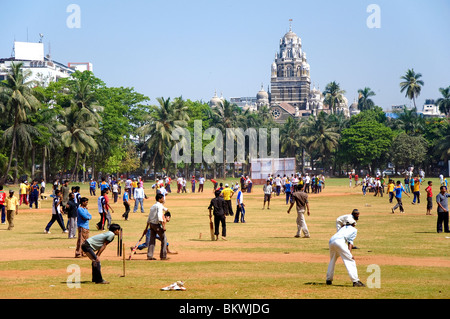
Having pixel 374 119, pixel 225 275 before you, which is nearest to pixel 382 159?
pixel 374 119

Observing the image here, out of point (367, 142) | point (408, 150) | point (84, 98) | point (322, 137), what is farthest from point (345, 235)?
point (322, 137)

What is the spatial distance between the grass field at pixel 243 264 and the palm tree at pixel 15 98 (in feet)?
107

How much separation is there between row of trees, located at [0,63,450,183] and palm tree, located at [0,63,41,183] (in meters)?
0.09

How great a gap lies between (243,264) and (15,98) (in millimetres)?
46133

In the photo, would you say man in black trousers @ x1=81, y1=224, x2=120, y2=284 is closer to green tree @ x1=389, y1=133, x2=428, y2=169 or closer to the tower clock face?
green tree @ x1=389, y1=133, x2=428, y2=169

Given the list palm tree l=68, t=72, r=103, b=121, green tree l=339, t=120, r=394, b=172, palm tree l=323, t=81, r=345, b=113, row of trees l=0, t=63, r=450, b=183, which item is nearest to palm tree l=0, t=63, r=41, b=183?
row of trees l=0, t=63, r=450, b=183

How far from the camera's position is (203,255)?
17.5 meters

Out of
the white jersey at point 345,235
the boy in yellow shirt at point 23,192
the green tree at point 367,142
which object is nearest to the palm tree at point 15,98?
the boy in yellow shirt at point 23,192

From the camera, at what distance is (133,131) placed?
89.2 metres

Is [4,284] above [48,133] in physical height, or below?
below

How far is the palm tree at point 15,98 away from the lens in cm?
5775

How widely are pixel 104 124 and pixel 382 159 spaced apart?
49088 millimetres

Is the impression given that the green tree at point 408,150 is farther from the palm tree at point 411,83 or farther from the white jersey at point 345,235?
the white jersey at point 345,235
